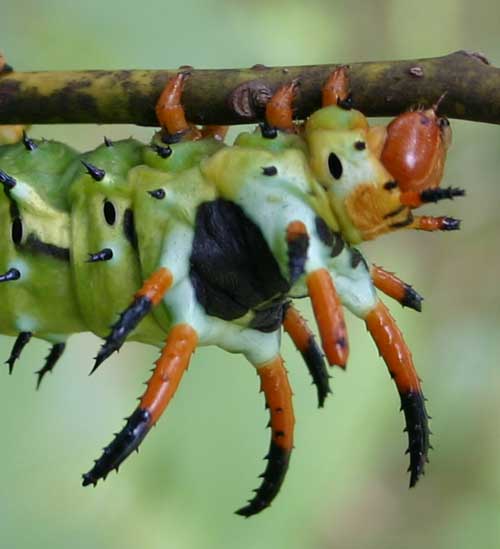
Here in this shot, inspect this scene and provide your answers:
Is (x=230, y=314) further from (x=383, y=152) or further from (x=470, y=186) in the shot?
(x=470, y=186)

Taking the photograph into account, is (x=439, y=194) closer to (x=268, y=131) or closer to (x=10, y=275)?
(x=268, y=131)

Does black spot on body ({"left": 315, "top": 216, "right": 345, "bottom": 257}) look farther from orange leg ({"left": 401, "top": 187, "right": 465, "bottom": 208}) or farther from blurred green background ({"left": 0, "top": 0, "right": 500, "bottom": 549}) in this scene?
blurred green background ({"left": 0, "top": 0, "right": 500, "bottom": 549})

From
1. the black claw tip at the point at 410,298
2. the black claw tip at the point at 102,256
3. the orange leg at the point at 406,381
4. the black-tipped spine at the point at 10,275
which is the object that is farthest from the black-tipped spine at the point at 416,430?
the black-tipped spine at the point at 10,275

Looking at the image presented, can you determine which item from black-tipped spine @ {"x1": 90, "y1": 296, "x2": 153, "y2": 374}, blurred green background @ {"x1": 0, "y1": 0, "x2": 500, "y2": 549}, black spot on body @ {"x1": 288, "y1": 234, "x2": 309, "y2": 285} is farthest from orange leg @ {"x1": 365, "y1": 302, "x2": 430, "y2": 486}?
blurred green background @ {"x1": 0, "y1": 0, "x2": 500, "y2": 549}

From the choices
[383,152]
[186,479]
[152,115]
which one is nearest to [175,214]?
[152,115]

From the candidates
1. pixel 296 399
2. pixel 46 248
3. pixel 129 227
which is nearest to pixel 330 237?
pixel 129 227

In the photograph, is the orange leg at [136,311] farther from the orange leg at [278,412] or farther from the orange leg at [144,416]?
the orange leg at [278,412]
